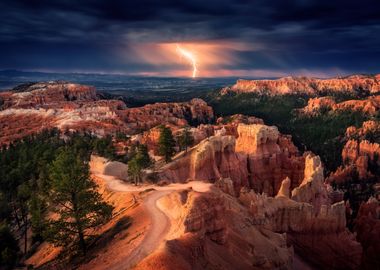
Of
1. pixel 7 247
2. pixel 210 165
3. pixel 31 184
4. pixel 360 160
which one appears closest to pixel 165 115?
pixel 360 160

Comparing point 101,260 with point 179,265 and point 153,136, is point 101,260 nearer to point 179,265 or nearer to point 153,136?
point 179,265

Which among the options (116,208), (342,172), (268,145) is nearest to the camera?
(116,208)

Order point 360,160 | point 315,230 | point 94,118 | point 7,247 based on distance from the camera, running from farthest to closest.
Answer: point 94,118
point 360,160
point 315,230
point 7,247

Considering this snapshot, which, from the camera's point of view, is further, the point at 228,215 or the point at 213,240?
the point at 228,215

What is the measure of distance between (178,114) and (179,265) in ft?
501

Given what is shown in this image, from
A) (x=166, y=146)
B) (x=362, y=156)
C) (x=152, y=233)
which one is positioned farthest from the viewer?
(x=362, y=156)

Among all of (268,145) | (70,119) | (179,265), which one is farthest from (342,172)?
(70,119)

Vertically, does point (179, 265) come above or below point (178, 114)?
above

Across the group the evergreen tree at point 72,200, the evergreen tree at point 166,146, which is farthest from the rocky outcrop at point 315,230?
the evergreen tree at point 166,146

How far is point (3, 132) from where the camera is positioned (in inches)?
5379

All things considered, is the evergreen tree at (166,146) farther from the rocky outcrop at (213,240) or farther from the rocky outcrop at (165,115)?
the rocky outcrop at (165,115)

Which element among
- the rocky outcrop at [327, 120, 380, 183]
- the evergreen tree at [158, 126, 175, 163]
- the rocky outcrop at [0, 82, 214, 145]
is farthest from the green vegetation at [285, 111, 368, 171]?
the evergreen tree at [158, 126, 175, 163]

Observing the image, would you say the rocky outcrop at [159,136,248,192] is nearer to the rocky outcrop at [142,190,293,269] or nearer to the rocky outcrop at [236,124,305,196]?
the rocky outcrop at [236,124,305,196]

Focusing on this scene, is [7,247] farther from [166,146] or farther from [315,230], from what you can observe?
[315,230]
